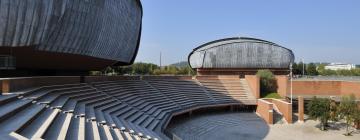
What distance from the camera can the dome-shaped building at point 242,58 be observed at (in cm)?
5231

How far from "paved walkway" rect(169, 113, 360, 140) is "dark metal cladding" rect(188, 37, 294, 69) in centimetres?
2240

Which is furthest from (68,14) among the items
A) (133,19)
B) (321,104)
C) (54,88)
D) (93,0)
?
(321,104)

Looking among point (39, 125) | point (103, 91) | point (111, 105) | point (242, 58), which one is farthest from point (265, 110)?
point (39, 125)

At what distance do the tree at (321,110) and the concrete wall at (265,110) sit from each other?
127 inches

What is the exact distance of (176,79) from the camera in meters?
36.3

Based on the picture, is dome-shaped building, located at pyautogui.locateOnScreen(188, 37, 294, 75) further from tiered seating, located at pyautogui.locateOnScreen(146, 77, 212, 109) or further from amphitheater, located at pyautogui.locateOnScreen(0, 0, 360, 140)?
tiered seating, located at pyautogui.locateOnScreen(146, 77, 212, 109)

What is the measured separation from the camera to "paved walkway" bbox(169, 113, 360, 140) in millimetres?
22688

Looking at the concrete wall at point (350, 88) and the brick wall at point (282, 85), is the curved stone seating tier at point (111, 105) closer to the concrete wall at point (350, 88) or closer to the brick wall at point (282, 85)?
the brick wall at point (282, 85)

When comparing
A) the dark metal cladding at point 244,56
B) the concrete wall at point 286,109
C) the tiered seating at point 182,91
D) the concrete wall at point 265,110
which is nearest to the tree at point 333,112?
the concrete wall at point 286,109

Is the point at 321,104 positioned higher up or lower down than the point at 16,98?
lower down

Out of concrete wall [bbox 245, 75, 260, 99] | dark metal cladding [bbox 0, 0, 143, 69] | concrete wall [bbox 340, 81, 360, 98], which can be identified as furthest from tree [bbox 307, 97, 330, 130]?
dark metal cladding [bbox 0, 0, 143, 69]

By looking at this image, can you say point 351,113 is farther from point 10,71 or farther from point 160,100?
point 10,71

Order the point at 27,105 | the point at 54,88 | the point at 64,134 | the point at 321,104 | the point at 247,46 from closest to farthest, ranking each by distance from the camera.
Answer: the point at 64,134
the point at 27,105
the point at 54,88
the point at 321,104
the point at 247,46

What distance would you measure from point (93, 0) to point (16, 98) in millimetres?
14402
